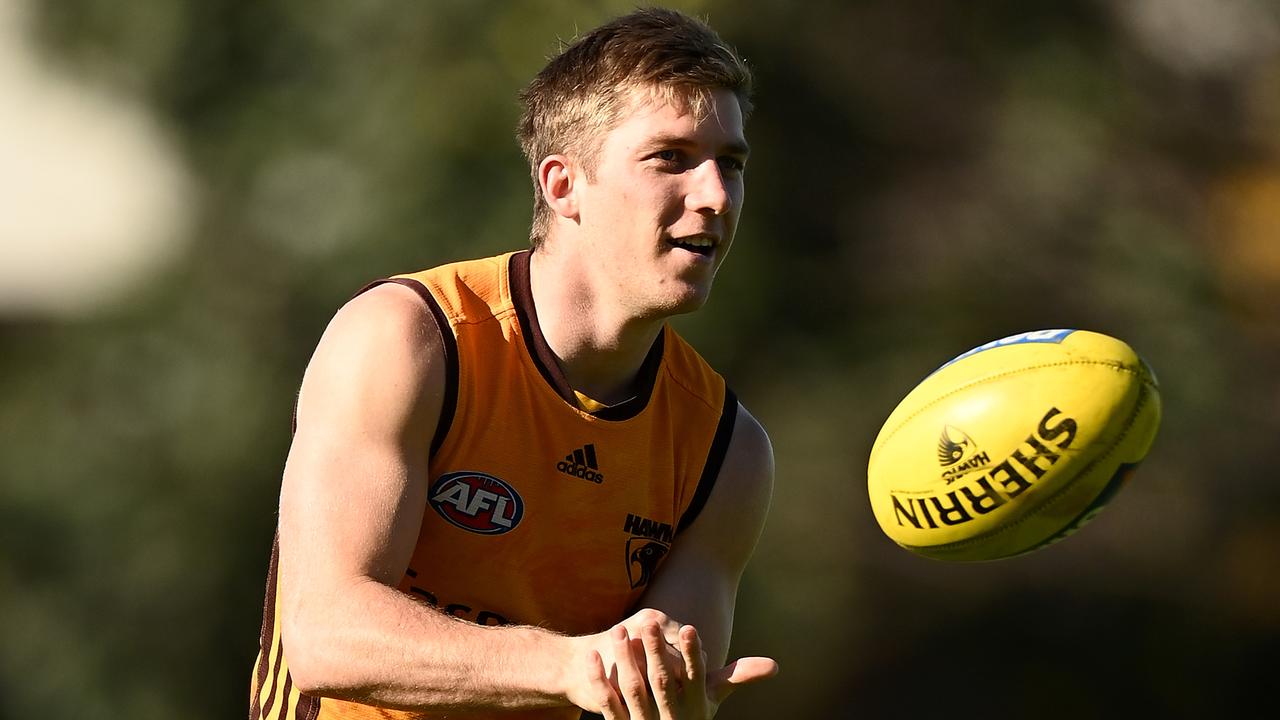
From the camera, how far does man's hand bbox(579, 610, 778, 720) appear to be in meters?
2.77

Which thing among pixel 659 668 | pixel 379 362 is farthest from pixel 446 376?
pixel 659 668

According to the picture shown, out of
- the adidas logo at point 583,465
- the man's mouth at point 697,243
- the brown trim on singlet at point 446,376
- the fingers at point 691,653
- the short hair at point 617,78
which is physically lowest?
the fingers at point 691,653

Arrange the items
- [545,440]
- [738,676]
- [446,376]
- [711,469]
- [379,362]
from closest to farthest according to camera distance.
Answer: [738,676], [379,362], [446,376], [545,440], [711,469]

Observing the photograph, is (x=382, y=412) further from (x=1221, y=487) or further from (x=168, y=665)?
(x=1221, y=487)

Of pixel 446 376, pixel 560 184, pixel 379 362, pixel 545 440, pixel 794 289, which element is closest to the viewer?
pixel 379 362

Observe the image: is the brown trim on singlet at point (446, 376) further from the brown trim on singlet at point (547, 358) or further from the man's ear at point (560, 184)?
the man's ear at point (560, 184)

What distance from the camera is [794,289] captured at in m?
9.96

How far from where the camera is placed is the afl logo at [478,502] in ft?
11.5

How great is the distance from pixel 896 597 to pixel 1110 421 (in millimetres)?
6565

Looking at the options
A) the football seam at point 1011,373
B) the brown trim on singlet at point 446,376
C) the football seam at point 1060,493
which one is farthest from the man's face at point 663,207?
the football seam at point 1060,493

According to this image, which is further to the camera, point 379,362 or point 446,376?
point 446,376

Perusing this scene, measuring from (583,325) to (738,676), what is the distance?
3.52ft

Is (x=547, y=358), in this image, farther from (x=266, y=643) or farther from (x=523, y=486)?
(x=266, y=643)

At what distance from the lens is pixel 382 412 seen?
3.25m
